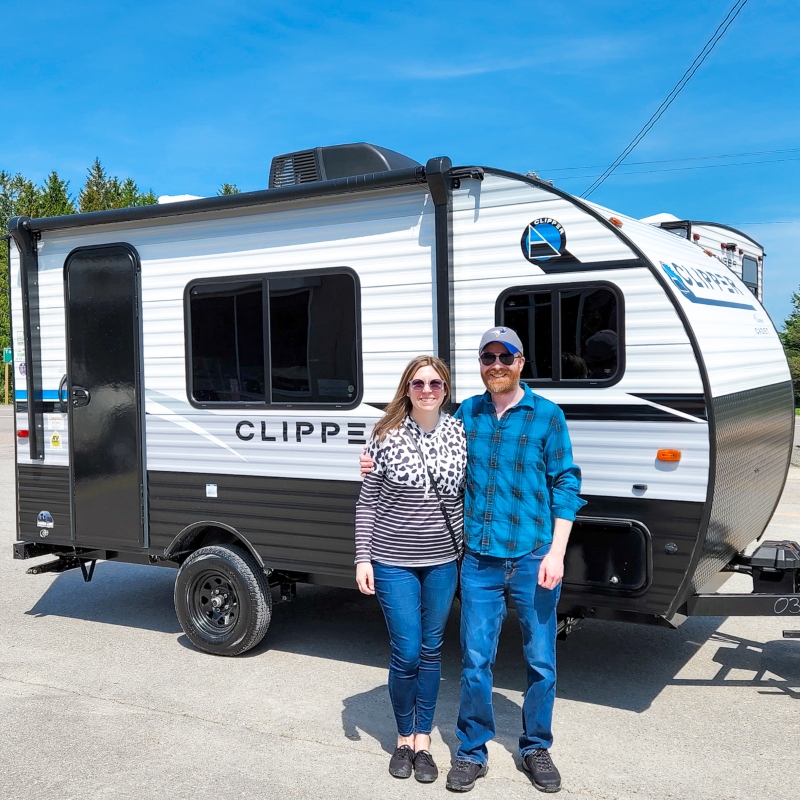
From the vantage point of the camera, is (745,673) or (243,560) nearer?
(745,673)

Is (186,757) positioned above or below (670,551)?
below

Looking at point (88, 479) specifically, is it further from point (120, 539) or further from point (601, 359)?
point (601, 359)

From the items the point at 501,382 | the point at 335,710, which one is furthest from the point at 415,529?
the point at 335,710

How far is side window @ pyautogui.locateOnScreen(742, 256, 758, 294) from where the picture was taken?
6884mm

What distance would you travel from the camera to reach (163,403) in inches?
234

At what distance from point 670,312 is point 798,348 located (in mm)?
44353

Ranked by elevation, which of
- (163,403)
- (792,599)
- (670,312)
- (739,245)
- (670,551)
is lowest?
(792,599)

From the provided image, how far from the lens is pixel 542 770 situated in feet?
12.8

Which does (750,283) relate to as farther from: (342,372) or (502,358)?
(502,358)

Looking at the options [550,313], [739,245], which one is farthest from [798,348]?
[550,313]

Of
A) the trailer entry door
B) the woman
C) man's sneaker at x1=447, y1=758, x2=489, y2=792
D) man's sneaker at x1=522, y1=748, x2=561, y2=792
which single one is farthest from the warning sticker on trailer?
man's sneaker at x1=522, y1=748, x2=561, y2=792

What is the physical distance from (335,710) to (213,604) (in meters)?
1.33

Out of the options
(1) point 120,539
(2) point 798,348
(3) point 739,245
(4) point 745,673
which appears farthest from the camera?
(2) point 798,348

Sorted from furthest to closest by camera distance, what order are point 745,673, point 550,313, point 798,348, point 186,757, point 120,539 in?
point 798,348 → point 120,539 → point 745,673 → point 550,313 → point 186,757
